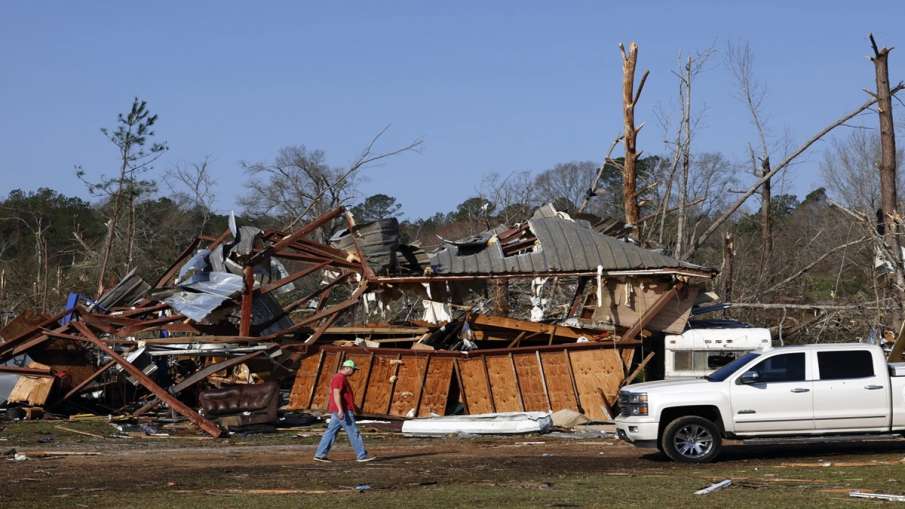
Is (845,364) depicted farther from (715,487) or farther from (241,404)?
(241,404)

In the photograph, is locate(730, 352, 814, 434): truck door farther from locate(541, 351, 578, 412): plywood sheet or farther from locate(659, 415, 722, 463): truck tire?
locate(541, 351, 578, 412): plywood sheet

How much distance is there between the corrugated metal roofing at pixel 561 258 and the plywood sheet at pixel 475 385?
6.33 feet

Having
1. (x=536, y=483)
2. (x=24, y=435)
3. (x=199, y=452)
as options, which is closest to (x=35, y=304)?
(x=24, y=435)

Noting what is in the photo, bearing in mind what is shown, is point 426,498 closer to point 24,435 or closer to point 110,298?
point 24,435

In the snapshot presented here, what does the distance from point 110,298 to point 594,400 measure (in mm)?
11194

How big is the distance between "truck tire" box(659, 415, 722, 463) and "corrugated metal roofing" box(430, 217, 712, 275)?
278 inches

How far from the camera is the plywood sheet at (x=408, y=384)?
22938mm

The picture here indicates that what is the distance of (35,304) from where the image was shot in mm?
38844

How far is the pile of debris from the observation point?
74.9 feet

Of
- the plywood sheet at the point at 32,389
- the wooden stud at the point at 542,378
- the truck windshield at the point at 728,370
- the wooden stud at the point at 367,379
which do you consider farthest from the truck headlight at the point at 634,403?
the plywood sheet at the point at 32,389

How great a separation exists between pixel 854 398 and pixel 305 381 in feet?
38.4

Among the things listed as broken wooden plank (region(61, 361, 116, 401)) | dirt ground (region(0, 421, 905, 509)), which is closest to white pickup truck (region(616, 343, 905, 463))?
dirt ground (region(0, 421, 905, 509))

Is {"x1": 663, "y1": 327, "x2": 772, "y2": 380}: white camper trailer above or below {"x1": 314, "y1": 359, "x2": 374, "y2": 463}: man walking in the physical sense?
above

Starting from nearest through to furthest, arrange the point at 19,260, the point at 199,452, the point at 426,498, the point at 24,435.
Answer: the point at 426,498 → the point at 199,452 → the point at 24,435 → the point at 19,260
